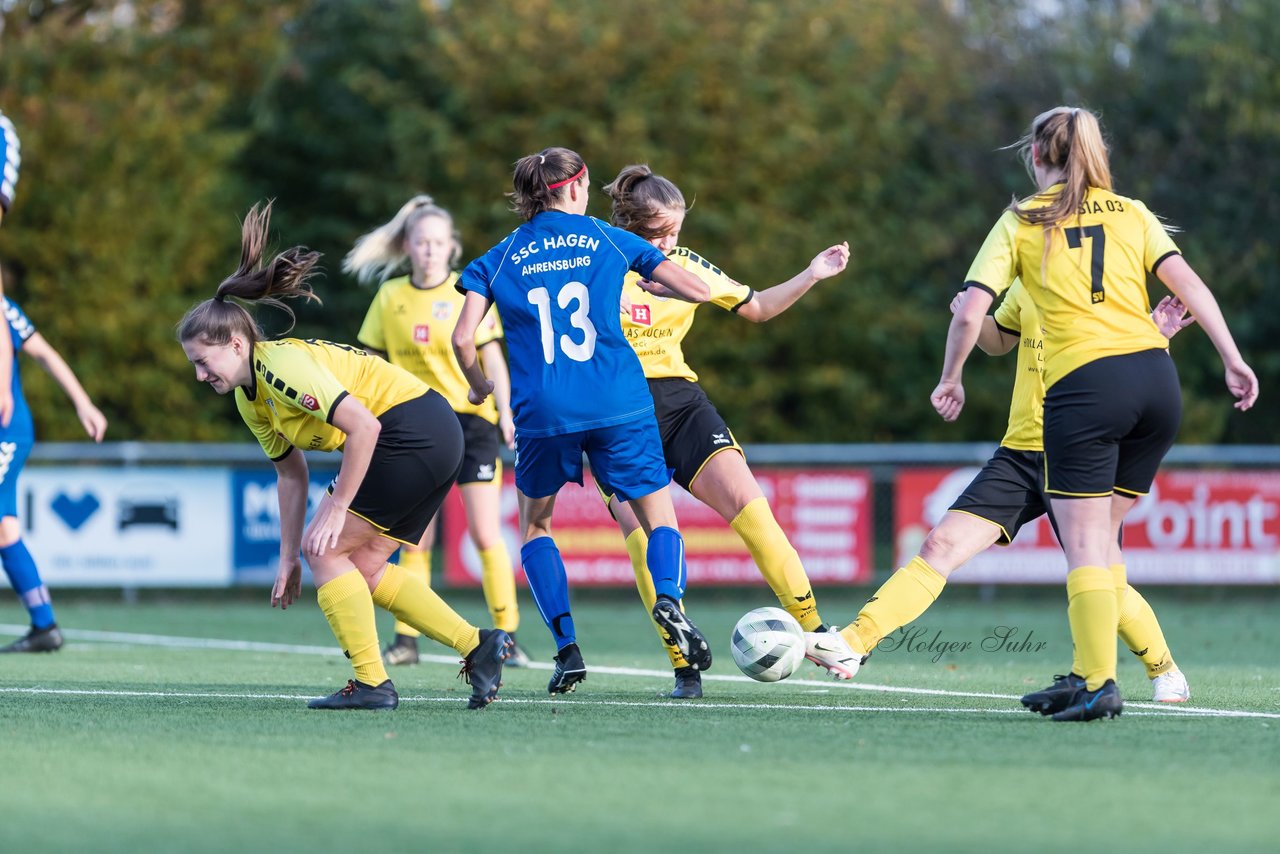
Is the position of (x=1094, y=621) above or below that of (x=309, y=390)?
below

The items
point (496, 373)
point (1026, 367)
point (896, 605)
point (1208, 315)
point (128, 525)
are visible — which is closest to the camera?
point (1208, 315)

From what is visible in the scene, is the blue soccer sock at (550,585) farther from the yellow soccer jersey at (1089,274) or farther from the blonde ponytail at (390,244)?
the blonde ponytail at (390,244)

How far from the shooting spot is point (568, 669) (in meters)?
6.33

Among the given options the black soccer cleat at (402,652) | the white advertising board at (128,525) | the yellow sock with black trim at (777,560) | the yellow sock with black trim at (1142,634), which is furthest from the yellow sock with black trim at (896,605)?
the white advertising board at (128,525)

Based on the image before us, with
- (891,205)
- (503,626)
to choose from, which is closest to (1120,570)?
(503,626)

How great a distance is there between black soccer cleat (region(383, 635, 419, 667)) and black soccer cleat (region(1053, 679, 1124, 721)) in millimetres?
3964

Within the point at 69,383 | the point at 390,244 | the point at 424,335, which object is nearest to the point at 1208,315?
the point at 424,335

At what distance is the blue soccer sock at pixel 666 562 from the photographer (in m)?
6.22

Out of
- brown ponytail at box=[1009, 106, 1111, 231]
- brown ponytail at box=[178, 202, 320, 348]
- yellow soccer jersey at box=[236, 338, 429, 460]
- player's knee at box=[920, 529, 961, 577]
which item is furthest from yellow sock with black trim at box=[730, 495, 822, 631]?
brown ponytail at box=[178, 202, 320, 348]

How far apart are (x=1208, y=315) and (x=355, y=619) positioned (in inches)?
119

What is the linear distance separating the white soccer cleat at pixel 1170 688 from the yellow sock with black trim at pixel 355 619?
286 centimetres

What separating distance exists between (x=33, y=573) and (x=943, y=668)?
476cm

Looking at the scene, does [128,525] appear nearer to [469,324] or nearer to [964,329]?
[469,324]

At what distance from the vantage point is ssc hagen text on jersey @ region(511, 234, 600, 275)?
19.9ft
